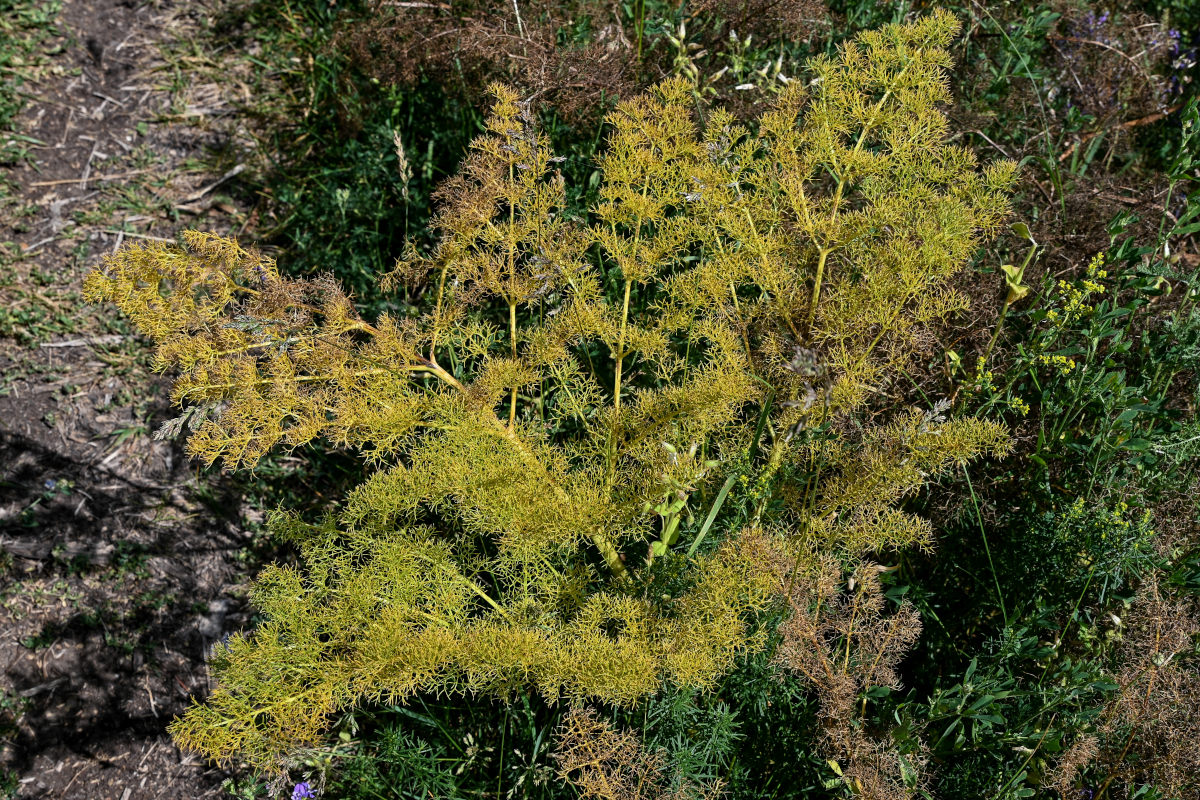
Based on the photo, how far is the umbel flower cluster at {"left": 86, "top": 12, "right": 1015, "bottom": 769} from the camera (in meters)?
2.07

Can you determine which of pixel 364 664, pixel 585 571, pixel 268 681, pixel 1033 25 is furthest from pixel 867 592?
pixel 1033 25

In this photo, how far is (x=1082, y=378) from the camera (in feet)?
7.35

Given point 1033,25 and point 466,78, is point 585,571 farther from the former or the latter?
point 1033,25

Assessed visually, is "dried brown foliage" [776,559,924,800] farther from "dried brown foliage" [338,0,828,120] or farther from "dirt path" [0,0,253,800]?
→ "dirt path" [0,0,253,800]

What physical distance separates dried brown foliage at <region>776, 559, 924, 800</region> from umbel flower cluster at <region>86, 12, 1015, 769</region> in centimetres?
9

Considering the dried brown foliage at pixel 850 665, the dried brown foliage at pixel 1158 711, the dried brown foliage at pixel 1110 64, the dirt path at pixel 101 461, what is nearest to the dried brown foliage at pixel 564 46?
the dried brown foliage at pixel 1110 64

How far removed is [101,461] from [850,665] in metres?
2.73

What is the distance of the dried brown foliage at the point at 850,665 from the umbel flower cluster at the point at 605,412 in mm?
95

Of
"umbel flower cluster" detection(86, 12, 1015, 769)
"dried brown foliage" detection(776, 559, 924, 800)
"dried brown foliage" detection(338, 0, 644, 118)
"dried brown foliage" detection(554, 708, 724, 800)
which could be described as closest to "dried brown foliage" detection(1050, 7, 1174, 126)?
"umbel flower cluster" detection(86, 12, 1015, 769)

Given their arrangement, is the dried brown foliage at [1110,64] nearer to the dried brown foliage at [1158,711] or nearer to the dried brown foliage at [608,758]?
the dried brown foliage at [1158,711]

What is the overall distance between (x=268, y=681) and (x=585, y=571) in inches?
30.2

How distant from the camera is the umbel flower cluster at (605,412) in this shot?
6.81 feet

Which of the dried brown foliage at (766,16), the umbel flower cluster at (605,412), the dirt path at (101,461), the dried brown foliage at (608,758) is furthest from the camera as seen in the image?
the dried brown foliage at (766,16)

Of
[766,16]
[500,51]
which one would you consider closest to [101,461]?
[500,51]
